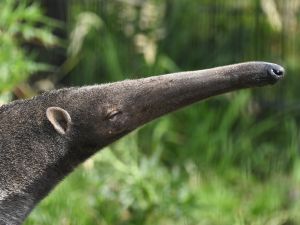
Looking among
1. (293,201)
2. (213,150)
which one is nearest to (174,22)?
(213,150)

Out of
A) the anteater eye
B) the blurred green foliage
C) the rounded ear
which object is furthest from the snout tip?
the blurred green foliage

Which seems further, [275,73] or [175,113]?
[175,113]

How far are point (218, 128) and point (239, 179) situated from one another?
0.89 m

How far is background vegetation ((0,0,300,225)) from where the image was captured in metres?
6.93

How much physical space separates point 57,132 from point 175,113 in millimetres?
4223

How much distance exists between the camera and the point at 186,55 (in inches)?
406

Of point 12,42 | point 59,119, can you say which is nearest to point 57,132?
point 59,119

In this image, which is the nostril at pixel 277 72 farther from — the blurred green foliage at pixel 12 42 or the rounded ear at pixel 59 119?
the blurred green foliage at pixel 12 42

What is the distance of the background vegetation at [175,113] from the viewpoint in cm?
693

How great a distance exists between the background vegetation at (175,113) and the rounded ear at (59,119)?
1428mm

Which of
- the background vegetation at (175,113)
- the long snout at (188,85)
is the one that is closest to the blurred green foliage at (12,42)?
the background vegetation at (175,113)

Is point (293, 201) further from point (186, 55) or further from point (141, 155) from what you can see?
point (186, 55)

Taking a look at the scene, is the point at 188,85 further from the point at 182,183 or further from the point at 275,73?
the point at 182,183

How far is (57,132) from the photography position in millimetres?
4930
